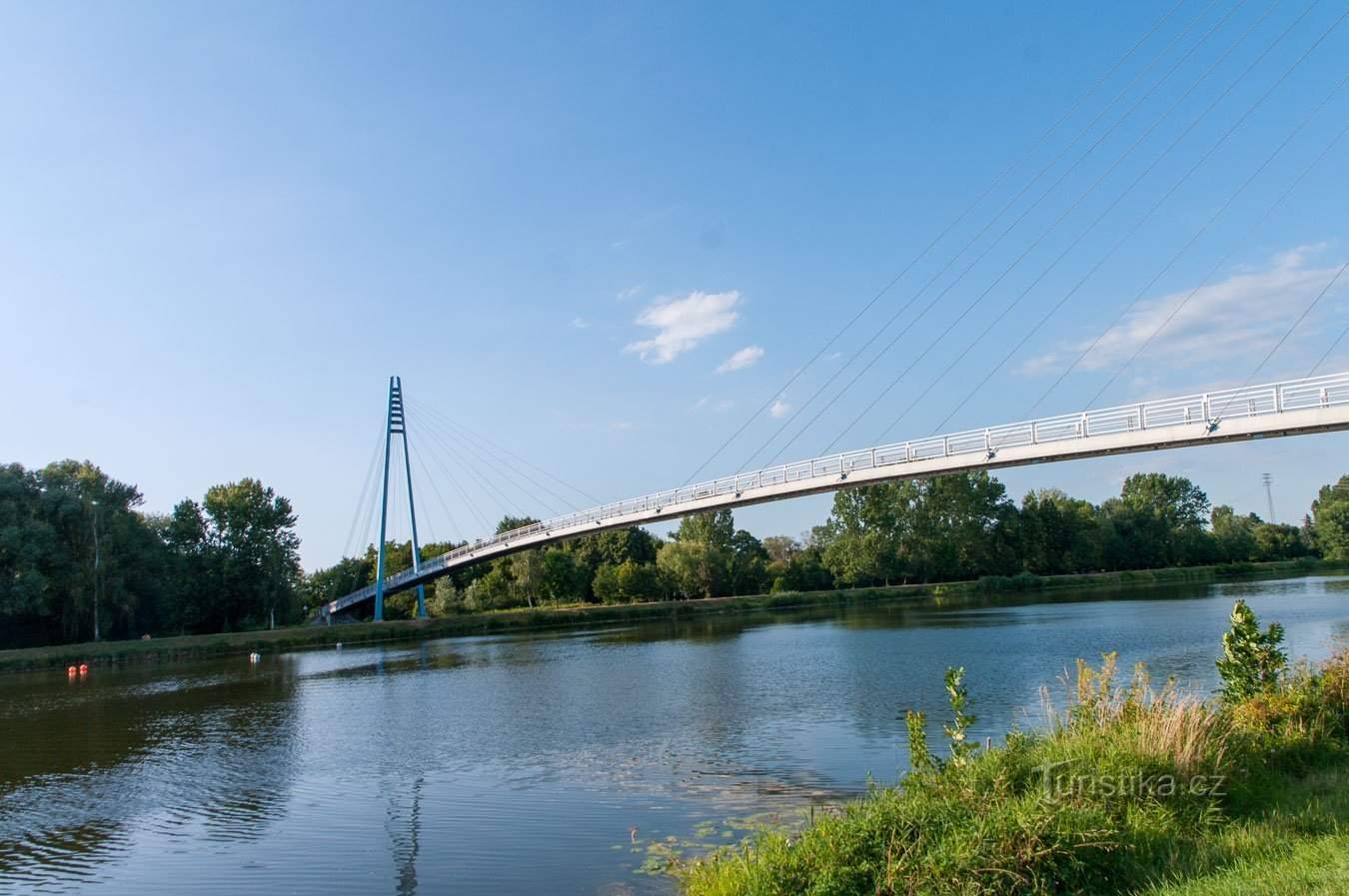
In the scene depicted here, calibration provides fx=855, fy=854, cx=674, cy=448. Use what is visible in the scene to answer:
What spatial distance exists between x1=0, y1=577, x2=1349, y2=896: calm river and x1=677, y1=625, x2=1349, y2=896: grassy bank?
94.0 inches

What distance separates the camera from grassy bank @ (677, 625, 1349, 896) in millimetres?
5875

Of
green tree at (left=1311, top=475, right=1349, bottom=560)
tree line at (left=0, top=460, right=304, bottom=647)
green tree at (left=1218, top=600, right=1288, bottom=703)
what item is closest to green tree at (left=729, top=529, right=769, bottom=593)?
tree line at (left=0, top=460, right=304, bottom=647)

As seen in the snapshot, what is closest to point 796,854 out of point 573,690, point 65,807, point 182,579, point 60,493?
point 65,807

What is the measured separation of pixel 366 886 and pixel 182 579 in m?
51.1

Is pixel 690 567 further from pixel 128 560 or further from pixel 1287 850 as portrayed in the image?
pixel 1287 850

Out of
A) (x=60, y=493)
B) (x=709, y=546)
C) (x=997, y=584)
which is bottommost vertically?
(x=997, y=584)

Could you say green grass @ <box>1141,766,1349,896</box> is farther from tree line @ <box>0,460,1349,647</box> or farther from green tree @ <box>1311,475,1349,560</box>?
green tree @ <box>1311,475,1349,560</box>

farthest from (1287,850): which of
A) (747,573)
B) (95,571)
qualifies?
(747,573)

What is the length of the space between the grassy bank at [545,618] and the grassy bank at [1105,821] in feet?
144

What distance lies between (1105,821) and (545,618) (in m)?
53.4

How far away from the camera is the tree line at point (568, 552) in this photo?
4319cm

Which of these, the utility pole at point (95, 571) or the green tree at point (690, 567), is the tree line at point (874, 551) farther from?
the utility pole at point (95, 571)

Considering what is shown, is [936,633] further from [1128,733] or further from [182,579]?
[182,579]

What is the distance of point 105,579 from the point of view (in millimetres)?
43969
